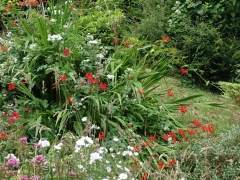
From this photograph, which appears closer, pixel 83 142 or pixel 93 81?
pixel 83 142

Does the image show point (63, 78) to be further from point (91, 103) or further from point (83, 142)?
point (83, 142)

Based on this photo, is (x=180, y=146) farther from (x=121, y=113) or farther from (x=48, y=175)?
(x=48, y=175)

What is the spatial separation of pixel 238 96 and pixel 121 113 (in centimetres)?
161

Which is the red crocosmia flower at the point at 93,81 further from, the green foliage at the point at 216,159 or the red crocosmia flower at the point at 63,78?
the green foliage at the point at 216,159

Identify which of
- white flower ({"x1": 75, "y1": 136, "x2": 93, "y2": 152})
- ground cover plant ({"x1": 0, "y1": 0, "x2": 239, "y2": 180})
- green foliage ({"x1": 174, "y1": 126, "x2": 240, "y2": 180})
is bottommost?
green foliage ({"x1": 174, "y1": 126, "x2": 240, "y2": 180})

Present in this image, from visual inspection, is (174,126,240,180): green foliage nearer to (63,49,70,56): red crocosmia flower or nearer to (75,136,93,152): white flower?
(75,136,93,152): white flower

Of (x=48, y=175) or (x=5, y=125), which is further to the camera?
(x=5, y=125)

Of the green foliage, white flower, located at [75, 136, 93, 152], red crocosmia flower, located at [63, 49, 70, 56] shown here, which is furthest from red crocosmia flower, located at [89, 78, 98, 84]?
white flower, located at [75, 136, 93, 152]

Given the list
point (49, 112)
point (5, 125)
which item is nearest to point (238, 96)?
point (49, 112)

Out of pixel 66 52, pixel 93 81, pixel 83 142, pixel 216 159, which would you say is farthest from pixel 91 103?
pixel 83 142

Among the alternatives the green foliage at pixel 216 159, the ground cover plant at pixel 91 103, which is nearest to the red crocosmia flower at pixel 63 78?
the ground cover plant at pixel 91 103

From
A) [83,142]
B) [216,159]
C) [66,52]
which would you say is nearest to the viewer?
[83,142]

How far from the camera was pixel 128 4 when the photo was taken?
9.62 m

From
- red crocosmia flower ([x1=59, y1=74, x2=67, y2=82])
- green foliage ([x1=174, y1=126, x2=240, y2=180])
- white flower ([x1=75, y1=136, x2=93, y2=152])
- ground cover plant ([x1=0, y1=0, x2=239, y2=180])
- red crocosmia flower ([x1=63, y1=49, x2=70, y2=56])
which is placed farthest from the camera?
red crocosmia flower ([x1=63, y1=49, x2=70, y2=56])
